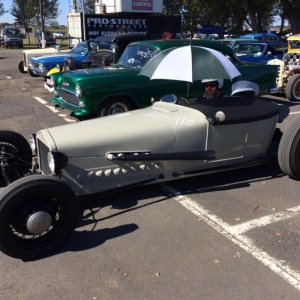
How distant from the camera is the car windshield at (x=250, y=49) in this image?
42.3 ft

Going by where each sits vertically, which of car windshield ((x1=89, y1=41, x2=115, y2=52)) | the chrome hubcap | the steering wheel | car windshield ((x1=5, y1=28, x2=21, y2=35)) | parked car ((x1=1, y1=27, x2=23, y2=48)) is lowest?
the chrome hubcap

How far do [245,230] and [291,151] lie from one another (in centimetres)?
134

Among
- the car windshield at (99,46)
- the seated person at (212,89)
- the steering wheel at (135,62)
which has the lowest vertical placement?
the seated person at (212,89)

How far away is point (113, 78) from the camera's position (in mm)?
7008

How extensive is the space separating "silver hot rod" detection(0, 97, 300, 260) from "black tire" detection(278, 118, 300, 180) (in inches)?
0.4

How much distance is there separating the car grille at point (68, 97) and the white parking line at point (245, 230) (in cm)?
330

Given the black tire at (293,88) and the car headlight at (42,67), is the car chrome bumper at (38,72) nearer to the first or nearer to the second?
the car headlight at (42,67)

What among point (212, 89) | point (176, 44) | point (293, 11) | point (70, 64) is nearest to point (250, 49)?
point (70, 64)

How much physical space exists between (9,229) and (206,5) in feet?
112

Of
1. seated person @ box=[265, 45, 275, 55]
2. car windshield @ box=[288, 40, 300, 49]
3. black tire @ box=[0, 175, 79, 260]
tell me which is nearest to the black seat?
black tire @ box=[0, 175, 79, 260]

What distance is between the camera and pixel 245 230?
3.55 metres

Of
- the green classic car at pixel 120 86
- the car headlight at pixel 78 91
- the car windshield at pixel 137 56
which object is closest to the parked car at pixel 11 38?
the green classic car at pixel 120 86

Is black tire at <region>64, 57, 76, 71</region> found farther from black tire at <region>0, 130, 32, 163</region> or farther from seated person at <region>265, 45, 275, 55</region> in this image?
black tire at <region>0, 130, 32, 163</region>

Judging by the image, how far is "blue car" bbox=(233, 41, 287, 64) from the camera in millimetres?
12625
